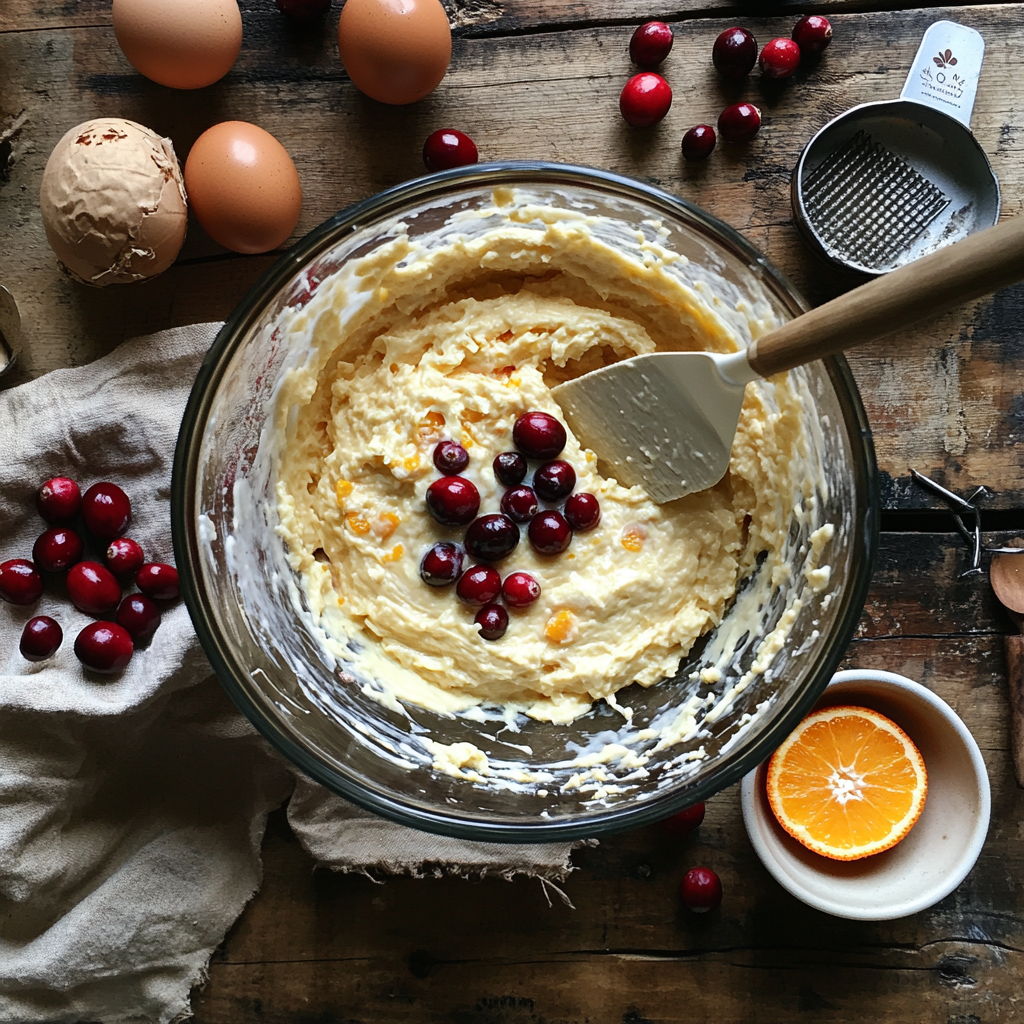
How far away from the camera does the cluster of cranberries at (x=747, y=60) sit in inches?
89.7

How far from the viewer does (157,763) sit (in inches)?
92.7

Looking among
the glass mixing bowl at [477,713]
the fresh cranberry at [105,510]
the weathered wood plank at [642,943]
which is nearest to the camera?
the glass mixing bowl at [477,713]

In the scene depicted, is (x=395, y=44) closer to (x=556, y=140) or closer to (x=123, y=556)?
(x=556, y=140)

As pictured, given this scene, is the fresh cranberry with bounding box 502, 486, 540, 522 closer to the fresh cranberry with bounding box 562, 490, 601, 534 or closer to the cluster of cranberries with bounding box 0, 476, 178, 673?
the fresh cranberry with bounding box 562, 490, 601, 534

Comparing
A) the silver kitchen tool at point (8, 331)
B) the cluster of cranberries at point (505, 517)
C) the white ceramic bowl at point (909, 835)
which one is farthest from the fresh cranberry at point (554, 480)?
the silver kitchen tool at point (8, 331)

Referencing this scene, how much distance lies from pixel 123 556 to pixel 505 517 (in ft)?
3.22

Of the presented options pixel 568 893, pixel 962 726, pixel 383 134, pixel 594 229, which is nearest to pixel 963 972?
pixel 962 726

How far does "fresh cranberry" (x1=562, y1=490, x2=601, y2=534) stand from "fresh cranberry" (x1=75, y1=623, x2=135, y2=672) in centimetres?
113

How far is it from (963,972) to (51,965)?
7.78 ft

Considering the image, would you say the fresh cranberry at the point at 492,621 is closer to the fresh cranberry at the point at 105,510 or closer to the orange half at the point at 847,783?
the orange half at the point at 847,783

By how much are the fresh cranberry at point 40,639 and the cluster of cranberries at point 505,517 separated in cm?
96

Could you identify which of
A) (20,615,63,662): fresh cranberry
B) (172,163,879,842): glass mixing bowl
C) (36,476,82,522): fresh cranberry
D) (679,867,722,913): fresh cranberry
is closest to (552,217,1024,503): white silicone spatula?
(172,163,879,842): glass mixing bowl

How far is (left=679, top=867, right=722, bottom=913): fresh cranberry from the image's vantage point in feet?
7.51

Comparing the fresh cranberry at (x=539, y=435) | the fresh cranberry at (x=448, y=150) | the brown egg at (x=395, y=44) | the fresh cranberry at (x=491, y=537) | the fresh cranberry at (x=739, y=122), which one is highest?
the brown egg at (x=395, y=44)
